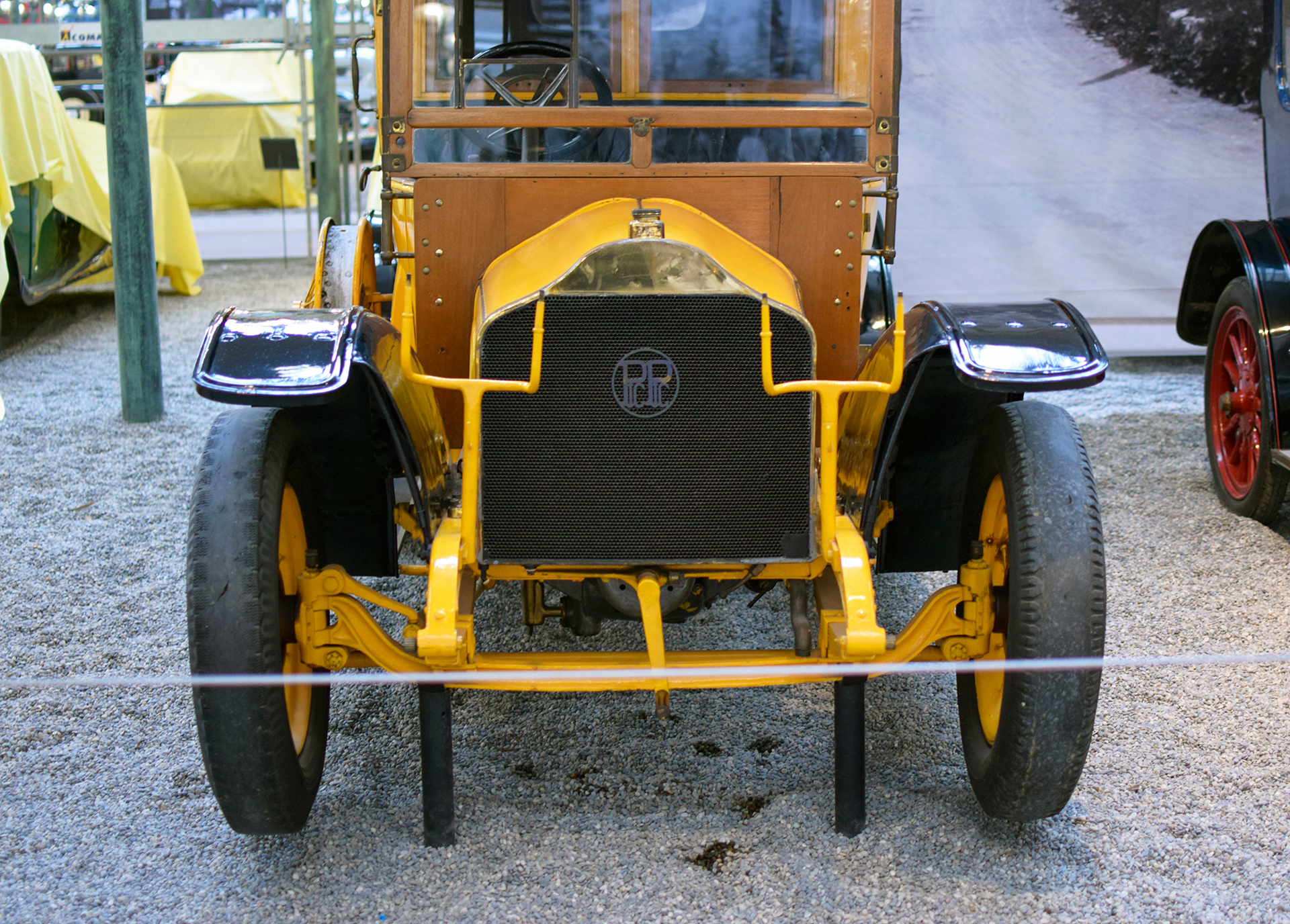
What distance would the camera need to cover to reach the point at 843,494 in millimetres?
2795

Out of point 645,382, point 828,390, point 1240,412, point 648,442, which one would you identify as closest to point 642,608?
point 648,442

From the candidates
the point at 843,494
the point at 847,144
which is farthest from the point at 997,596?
the point at 847,144

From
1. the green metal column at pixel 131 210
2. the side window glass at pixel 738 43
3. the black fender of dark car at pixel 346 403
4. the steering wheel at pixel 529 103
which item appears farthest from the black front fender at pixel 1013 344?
the green metal column at pixel 131 210

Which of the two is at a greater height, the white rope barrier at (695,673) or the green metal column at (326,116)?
the green metal column at (326,116)

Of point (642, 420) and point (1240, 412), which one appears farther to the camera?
point (1240, 412)

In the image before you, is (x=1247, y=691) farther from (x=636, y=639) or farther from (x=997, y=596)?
(x=636, y=639)

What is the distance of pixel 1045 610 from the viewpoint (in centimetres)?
219

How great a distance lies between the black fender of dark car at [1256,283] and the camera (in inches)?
162

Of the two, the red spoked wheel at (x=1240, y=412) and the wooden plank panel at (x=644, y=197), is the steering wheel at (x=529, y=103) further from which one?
the red spoked wheel at (x=1240, y=412)

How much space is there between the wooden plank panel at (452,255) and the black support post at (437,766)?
0.78m

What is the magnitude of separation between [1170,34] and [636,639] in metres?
5.34

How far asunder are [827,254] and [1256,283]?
240cm

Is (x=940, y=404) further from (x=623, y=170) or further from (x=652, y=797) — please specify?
(x=652, y=797)

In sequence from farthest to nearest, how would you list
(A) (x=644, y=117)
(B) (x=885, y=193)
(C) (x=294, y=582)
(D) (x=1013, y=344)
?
(B) (x=885, y=193), (A) (x=644, y=117), (C) (x=294, y=582), (D) (x=1013, y=344)
